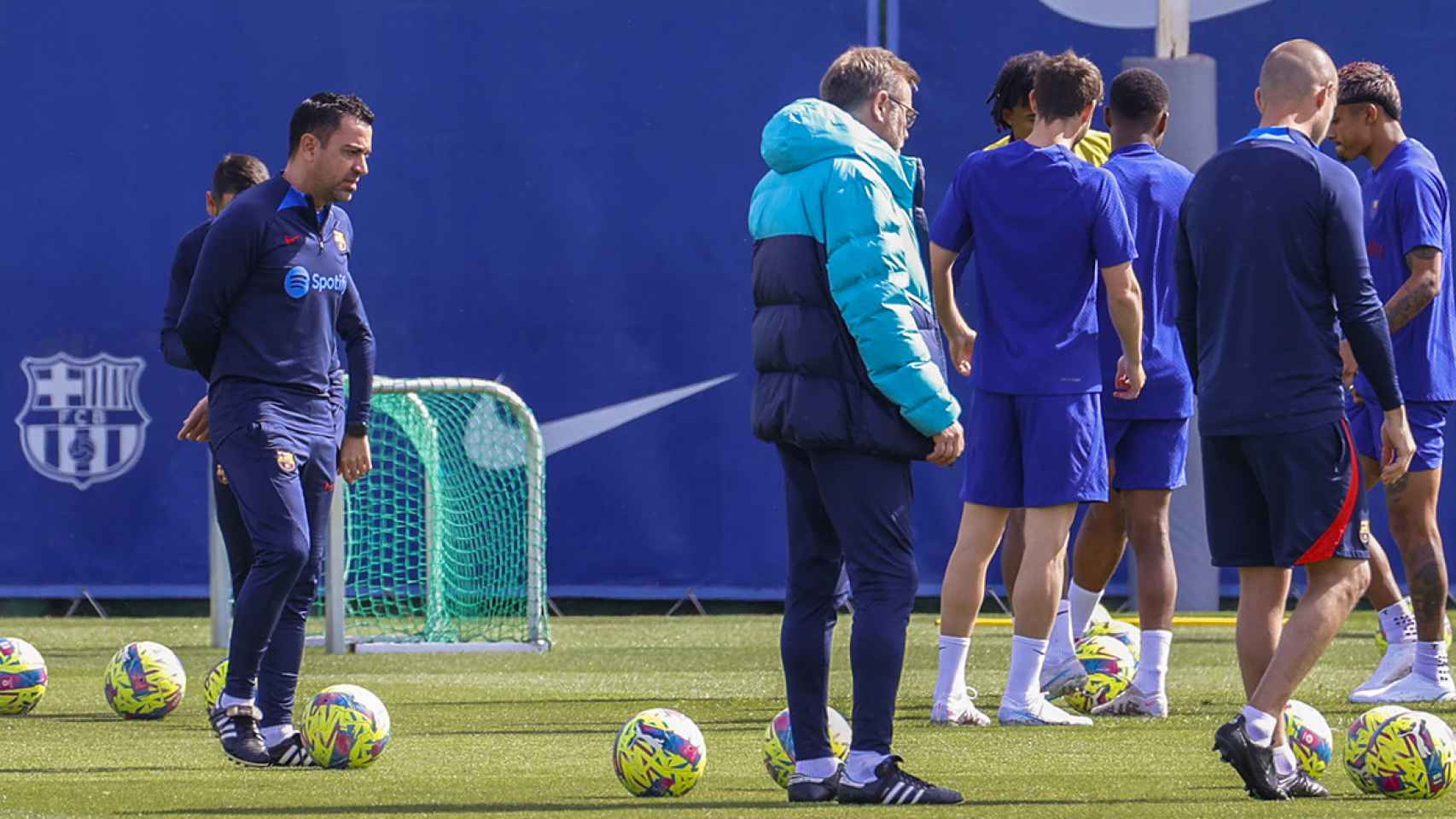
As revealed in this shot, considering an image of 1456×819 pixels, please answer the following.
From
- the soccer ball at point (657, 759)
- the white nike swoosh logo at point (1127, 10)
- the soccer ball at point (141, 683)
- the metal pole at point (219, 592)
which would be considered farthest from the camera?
the white nike swoosh logo at point (1127, 10)

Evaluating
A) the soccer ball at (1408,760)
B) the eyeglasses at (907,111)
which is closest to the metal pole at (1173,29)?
the eyeglasses at (907,111)

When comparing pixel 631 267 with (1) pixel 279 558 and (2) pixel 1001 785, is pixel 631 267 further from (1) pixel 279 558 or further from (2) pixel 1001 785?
(2) pixel 1001 785

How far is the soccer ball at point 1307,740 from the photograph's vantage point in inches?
234

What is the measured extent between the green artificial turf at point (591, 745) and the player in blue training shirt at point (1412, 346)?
318 mm

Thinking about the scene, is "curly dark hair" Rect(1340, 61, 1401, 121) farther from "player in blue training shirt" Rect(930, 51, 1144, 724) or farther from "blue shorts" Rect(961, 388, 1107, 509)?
"blue shorts" Rect(961, 388, 1107, 509)

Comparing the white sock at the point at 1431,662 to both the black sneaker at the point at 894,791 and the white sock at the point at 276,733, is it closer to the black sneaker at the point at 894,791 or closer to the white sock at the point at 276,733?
the black sneaker at the point at 894,791

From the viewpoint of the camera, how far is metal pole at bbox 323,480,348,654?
10.7 m

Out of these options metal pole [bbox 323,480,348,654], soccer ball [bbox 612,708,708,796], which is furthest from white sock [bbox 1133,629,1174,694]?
metal pole [bbox 323,480,348,654]

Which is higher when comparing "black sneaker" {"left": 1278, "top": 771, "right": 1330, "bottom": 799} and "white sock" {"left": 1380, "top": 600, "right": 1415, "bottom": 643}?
"black sneaker" {"left": 1278, "top": 771, "right": 1330, "bottom": 799}

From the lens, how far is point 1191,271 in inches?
229

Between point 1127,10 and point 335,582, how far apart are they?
506 cm

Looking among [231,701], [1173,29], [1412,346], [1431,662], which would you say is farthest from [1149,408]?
[1173,29]

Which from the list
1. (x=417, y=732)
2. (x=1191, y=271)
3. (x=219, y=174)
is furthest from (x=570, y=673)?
(x=1191, y=271)

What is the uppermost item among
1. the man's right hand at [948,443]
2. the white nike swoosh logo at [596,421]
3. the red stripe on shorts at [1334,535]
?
the man's right hand at [948,443]
